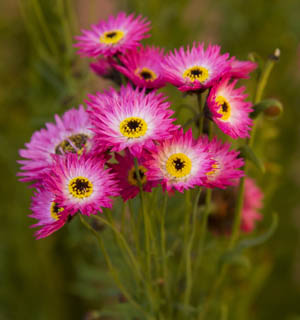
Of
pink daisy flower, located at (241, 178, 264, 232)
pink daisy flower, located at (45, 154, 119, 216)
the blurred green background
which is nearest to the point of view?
pink daisy flower, located at (45, 154, 119, 216)

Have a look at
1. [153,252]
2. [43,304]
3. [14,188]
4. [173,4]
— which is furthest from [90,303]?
[173,4]

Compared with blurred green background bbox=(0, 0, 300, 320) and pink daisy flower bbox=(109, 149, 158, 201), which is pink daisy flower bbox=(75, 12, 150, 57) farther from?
blurred green background bbox=(0, 0, 300, 320)

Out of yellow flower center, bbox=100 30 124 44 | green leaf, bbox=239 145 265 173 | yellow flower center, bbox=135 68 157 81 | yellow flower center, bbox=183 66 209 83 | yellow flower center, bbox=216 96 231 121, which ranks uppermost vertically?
yellow flower center, bbox=100 30 124 44

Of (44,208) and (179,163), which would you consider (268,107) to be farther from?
(44,208)

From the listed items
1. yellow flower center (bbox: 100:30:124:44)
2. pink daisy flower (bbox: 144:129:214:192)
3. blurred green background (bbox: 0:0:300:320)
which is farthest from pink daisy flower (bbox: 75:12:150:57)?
blurred green background (bbox: 0:0:300:320)

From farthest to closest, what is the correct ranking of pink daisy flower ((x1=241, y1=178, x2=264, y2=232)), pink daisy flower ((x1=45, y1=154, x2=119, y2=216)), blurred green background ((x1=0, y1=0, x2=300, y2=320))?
blurred green background ((x1=0, y1=0, x2=300, y2=320)) < pink daisy flower ((x1=241, y1=178, x2=264, y2=232)) < pink daisy flower ((x1=45, y1=154, x2=119, y2=216))

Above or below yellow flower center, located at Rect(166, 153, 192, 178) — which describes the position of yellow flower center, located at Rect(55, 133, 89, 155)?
above
